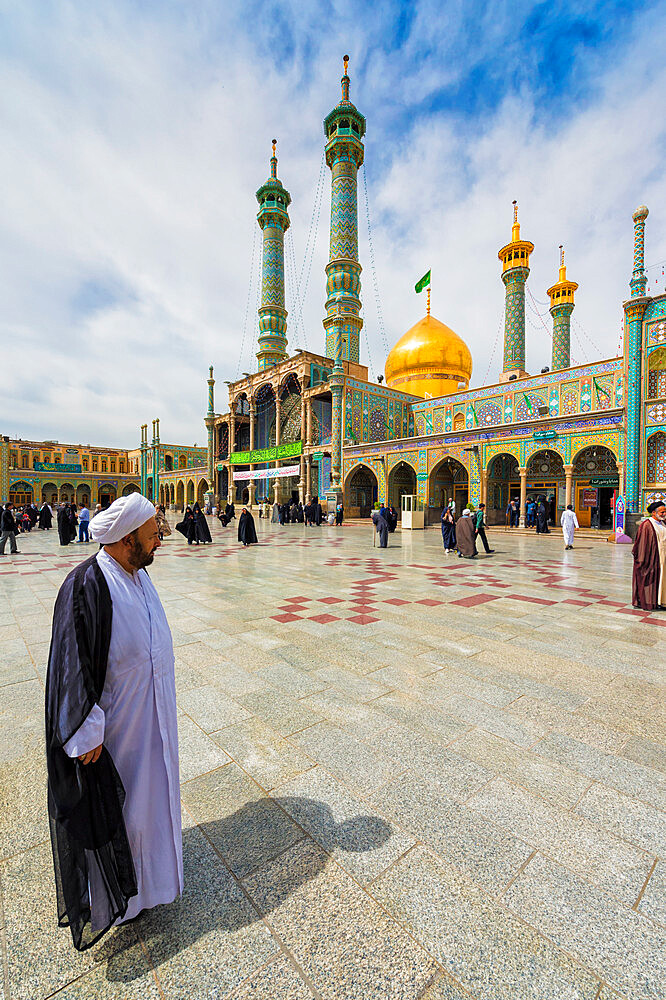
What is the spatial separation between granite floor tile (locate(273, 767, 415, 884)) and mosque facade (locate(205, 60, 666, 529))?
14897mm

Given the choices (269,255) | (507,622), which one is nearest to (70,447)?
(269,255)

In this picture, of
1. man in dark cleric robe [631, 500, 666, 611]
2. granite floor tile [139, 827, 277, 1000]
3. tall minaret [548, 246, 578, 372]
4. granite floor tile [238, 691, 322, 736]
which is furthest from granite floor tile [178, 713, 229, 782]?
tall minaret [548, 246, 578, 372]

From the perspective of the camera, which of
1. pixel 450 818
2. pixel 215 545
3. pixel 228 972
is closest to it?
pixel 228 972

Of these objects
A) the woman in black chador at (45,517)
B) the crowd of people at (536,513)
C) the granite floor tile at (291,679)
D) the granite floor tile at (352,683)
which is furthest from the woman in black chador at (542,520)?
the woman in black chador at (45,517)

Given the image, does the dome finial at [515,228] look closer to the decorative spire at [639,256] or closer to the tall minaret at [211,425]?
the decorative spire at [639,256]

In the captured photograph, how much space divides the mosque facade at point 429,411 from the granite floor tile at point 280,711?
14325 millimetres

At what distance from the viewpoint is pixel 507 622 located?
4.68 meters

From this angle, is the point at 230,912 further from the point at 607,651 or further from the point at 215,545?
the point at 215,545

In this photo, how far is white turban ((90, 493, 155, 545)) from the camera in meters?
1.41

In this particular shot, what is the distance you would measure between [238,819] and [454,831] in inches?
35.7

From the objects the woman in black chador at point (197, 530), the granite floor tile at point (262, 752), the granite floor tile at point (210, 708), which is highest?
the woman in black chador at point (197, 530)

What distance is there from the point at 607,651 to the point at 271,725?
9.95 feet

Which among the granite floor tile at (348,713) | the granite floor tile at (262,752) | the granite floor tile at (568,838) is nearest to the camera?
the granite floor tile at (568,838)

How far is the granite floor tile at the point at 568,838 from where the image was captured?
159 cm
